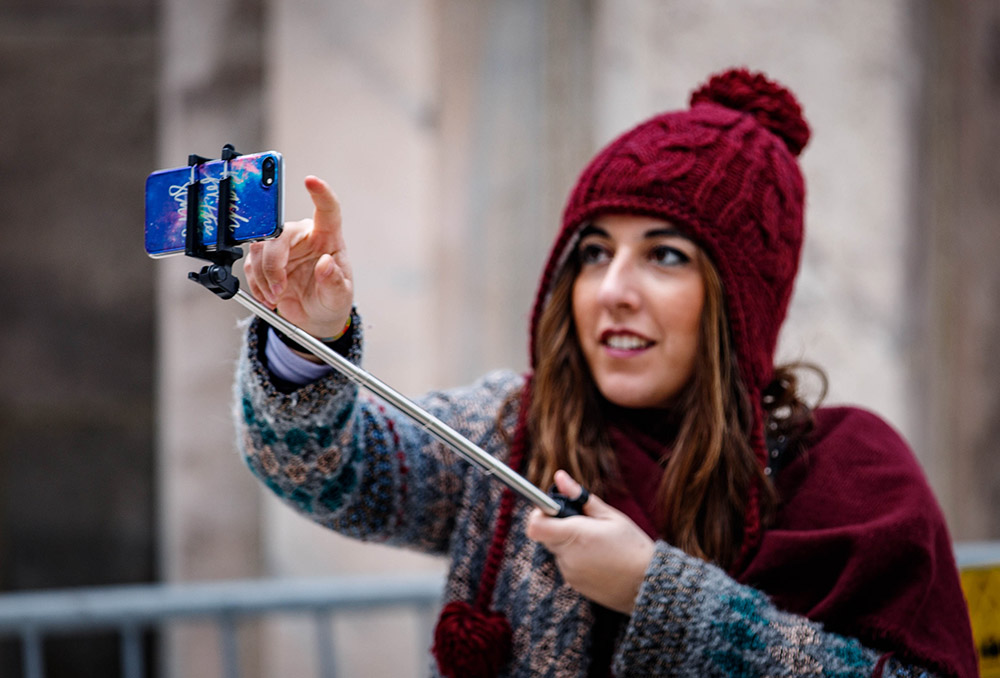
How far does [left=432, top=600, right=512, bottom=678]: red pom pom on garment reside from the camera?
1305 millimetres

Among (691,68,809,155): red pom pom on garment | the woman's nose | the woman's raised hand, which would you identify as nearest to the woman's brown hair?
the woman's nose

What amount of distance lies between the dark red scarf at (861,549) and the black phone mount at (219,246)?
71 centimetres

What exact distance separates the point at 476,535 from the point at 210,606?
35.9 inches

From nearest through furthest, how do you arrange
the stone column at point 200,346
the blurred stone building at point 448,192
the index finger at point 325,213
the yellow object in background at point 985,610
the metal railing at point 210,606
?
the index finger at point 325,213, the yellow object in background at point 985,610, the metal railing at point 210,606, the blurred stone building at point 448,192, the stone column at point 200,346

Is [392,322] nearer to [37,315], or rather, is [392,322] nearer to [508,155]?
[508,155]

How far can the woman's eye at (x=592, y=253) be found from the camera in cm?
153

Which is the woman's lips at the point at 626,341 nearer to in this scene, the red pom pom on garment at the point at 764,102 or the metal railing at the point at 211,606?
the red pom pom on garment at the point at 764,102

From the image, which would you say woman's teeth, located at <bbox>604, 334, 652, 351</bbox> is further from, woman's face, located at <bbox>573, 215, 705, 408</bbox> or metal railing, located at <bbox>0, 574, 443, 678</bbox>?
metal railing, located at <bbox>0, 574, 443, 678</bbox>

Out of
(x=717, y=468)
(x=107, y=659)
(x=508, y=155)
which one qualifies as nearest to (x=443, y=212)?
(x=508, y=155)

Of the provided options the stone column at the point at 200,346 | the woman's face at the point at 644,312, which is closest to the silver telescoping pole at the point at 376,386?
the woman's face at the point at 644,312

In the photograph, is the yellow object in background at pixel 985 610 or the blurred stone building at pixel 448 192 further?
the blurred stone building at pixel 448 192

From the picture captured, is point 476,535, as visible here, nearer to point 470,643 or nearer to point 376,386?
point 470,643

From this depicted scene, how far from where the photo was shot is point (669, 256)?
147 centimetres

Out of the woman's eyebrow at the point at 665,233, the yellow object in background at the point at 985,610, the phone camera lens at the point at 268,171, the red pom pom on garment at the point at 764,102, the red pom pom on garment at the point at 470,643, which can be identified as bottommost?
the yellow object in background at the point at 985,610
